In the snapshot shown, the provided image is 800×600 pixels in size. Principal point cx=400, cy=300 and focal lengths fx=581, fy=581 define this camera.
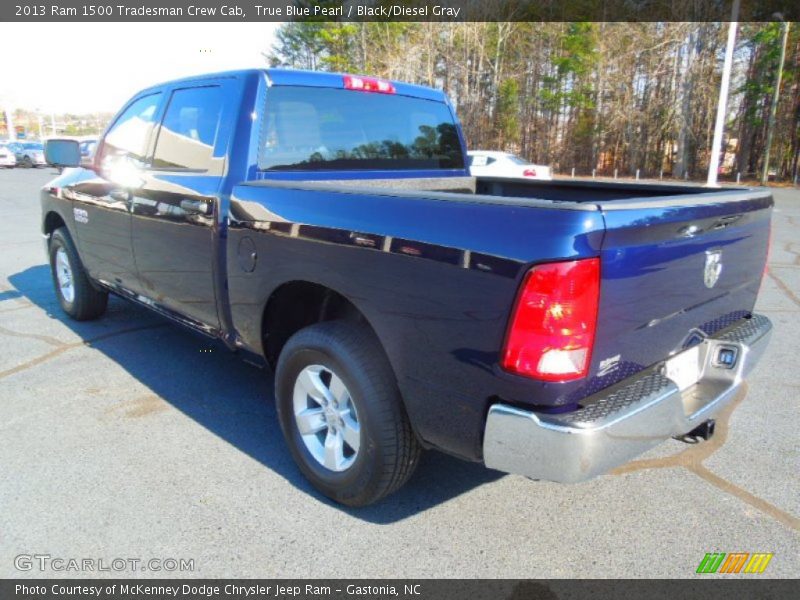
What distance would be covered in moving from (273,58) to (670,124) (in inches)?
1281

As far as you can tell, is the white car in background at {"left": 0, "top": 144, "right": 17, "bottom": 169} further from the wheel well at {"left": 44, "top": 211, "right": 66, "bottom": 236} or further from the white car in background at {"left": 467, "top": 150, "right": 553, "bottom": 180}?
the wheel well at {"left": 44, "top": 211, "right": 66, "bottom": 236}

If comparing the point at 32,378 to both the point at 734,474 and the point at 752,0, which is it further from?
the point at 752,0

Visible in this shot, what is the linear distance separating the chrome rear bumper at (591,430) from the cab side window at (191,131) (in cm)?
208

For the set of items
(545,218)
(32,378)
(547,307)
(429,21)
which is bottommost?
(32,378)

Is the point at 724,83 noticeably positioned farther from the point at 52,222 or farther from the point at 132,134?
the point at 52,222

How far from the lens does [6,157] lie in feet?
104

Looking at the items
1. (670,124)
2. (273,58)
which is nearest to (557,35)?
(670,124)

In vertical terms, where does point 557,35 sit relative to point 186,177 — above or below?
above

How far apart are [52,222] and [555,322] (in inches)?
203

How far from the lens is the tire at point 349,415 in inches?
92.8

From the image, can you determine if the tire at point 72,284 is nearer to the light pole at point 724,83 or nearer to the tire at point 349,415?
the tire at point 349,415

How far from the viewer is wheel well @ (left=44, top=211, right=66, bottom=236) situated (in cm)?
523

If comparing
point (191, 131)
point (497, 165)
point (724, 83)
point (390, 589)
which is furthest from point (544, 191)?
point (724, 83)

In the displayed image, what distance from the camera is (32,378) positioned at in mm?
4113
